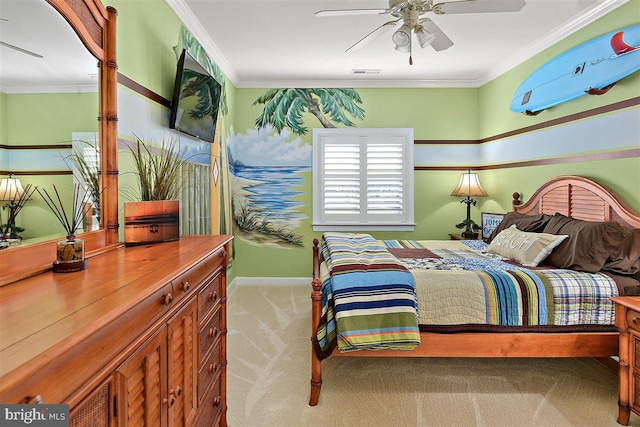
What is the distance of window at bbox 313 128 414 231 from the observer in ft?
16.6

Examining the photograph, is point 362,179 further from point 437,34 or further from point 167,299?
point 167,299

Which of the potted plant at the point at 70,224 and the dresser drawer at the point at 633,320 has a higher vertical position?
the potted plant at the point at 70,224

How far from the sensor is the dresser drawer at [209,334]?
1665 mm

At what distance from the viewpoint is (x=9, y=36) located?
1.22 metres

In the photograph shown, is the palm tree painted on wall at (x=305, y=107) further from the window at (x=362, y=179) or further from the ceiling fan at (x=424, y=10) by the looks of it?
the ceiling fan at (x=424, y=10)

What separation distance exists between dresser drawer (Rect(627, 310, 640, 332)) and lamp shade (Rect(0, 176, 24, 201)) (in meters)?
2.88

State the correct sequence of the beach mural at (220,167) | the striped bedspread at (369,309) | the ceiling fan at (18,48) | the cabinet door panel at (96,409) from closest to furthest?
Answer: the cabinet door panel at (96,409) → the ceiling fan at (18,48) → the striped bedspread at (369,309) → the beach mural at (220,167)

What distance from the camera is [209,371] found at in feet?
5.80

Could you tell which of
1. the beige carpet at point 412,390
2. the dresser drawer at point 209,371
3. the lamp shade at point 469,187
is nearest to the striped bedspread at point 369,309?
the beige carpet at point 412,390

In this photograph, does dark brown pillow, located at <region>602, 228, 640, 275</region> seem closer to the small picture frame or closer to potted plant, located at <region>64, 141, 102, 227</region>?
the small picture frame

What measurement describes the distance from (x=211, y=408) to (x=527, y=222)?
304 centimetres

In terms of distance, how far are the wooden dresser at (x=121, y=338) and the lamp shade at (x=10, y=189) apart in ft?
0.91

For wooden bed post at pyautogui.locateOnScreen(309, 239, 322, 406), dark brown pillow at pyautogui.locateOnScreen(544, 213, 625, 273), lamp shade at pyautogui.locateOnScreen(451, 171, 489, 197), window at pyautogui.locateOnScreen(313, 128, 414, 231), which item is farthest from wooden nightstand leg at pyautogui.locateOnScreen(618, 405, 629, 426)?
window at pyautogui.locateOnScreen(313, 128, 414, 231)

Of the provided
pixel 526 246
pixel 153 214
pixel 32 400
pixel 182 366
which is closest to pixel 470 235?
pixel 526 246
